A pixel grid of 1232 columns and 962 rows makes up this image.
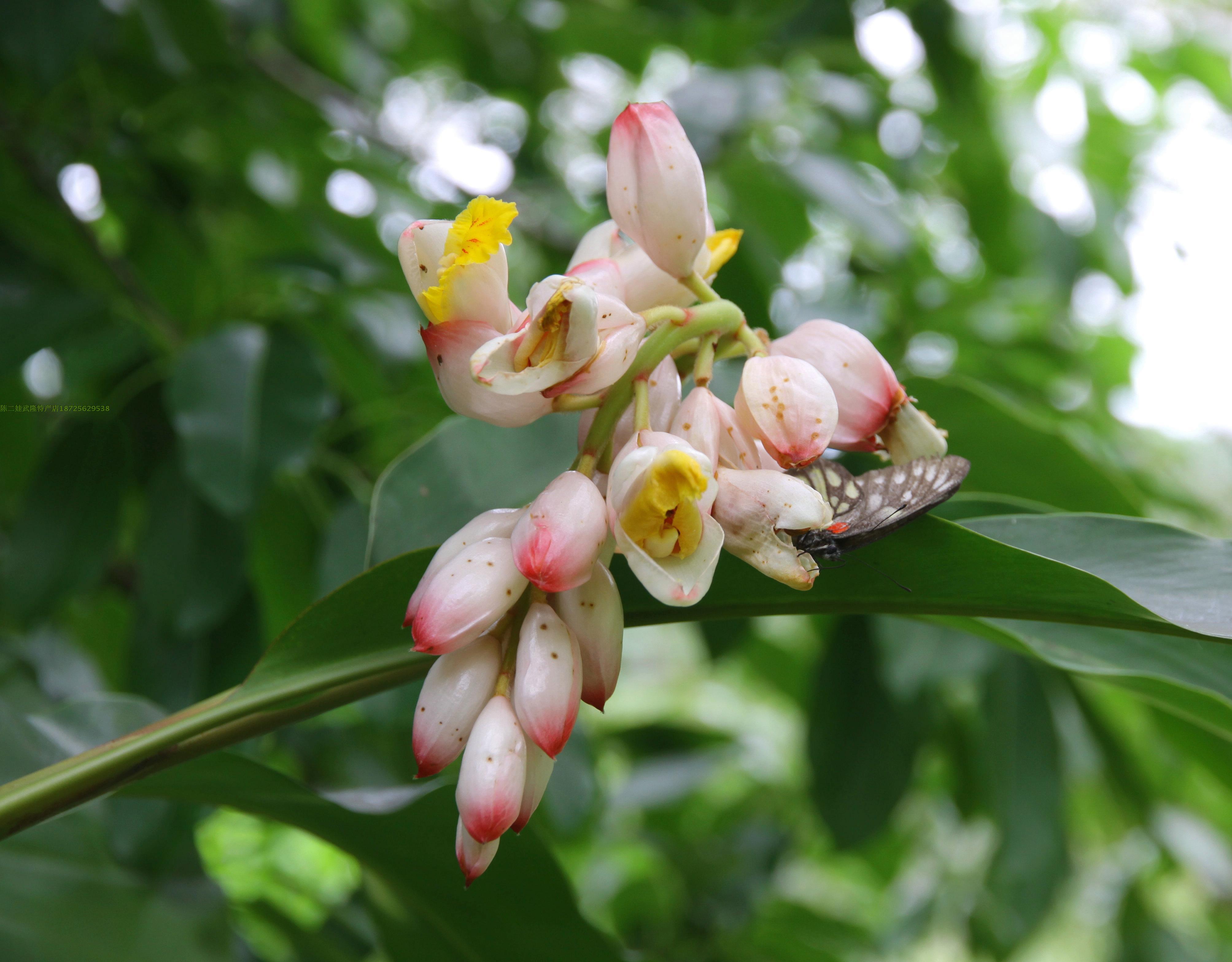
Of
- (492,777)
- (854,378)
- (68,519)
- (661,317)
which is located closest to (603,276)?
(661,317)

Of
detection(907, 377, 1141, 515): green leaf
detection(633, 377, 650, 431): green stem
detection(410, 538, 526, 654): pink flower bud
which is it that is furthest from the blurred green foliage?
detection(633, 377, 650, 431): green stem

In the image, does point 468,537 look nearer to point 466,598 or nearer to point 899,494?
point 466,598

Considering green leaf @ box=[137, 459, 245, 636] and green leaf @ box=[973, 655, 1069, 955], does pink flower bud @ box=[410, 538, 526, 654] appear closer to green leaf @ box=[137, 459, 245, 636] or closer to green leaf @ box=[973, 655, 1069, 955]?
green leaf @ box=[137, 459, 245, 636]

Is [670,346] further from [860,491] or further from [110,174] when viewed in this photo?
[110,174]

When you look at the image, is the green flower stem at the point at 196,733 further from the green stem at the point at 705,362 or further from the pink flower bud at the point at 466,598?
the green stem at the point at 705,362

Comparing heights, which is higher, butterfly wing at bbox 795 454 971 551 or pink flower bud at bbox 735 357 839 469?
pink flower bud at bbox 735 357 839 469

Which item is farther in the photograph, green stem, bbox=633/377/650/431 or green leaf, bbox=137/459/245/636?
green leaf, bbox=137/459/245/636
